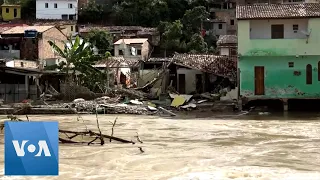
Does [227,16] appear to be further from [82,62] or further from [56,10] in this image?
[82,62]

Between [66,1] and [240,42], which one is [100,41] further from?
[240,42]

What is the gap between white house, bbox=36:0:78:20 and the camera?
58.5 meters

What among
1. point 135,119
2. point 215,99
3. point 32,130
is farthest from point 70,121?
point 32,130

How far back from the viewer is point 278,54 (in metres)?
27.1

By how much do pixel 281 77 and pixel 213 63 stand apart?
647 cm

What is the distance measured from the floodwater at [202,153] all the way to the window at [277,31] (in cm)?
700

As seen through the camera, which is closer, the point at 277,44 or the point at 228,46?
the point at 277,44

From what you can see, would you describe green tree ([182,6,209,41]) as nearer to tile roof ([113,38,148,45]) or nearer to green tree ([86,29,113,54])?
tile roof ([113,38,148,45])

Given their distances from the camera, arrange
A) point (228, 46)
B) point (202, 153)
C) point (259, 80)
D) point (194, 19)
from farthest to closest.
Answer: point (194, 19), point (228, 46), point (259, 80), point (202, 153)

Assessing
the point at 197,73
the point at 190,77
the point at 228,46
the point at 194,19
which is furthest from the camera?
the point at 194,19

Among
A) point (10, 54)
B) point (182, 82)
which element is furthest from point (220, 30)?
point (10, 54)

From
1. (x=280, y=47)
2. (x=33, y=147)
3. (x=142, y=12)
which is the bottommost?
(x=33, y=147)

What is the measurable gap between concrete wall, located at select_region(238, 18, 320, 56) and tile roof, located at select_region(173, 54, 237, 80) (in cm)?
429

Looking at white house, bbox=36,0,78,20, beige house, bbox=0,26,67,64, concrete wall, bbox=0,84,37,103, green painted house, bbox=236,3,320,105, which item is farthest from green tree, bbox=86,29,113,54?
green painted house, bbox=236,3,320,105
